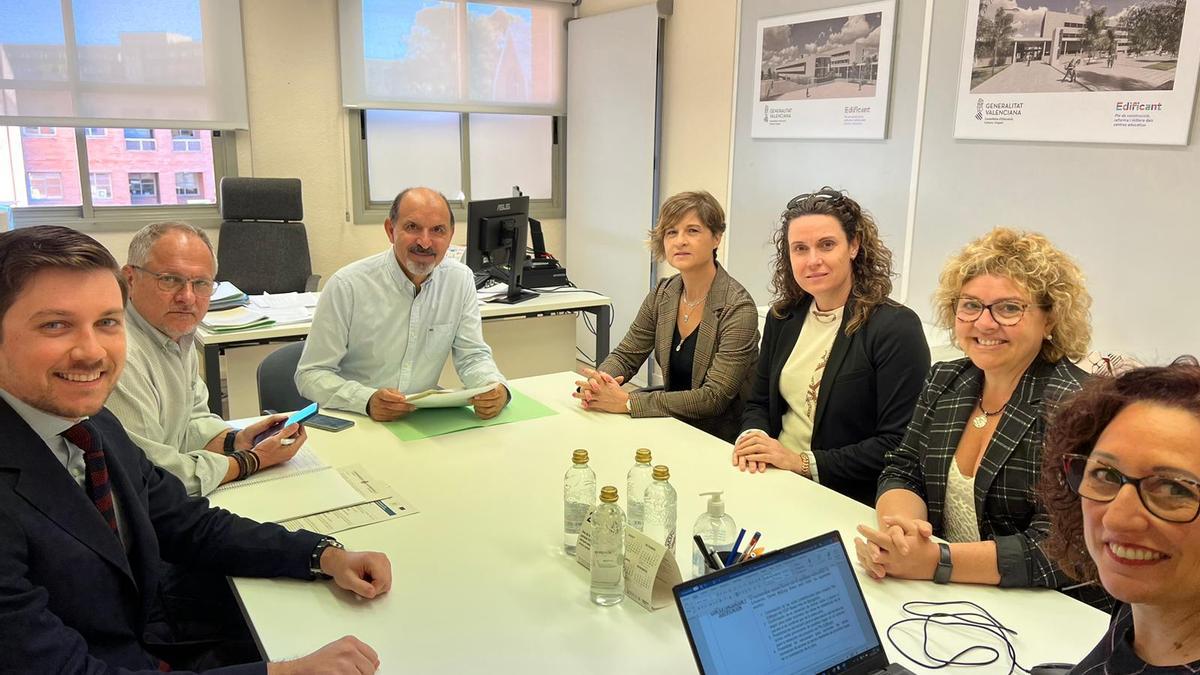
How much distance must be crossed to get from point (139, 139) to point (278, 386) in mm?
2854

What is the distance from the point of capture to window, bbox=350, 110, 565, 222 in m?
5.23

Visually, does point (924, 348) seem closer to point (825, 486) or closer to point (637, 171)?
point (825, 486)

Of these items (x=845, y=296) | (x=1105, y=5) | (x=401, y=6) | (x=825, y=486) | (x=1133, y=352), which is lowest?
(x=825, y=486)

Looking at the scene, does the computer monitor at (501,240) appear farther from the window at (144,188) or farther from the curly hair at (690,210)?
the window at (144,188)

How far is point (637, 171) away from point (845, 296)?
2.96 meters

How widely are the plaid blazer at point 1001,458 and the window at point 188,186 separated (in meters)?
4.46

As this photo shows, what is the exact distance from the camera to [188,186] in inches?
191

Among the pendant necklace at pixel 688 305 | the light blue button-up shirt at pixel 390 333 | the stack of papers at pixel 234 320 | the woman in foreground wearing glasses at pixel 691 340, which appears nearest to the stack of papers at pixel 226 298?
the stack of papers at pixel 234 320

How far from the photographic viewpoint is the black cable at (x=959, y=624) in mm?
1229

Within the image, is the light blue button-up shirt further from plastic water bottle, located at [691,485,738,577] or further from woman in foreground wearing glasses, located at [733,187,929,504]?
plastic water bottle, located at [691,485,738,577]

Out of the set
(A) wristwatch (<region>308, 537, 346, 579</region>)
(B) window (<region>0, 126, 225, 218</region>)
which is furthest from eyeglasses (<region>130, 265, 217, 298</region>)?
(B) window (<region>0, 126, 225, 218</region>)

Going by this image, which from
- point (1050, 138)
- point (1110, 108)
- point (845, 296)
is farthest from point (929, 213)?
point (845, 296)

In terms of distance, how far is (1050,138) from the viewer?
284 cm

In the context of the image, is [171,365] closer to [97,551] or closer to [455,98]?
[97,551]
